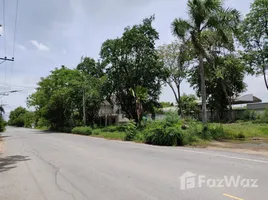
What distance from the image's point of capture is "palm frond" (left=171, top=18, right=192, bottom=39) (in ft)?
65.3

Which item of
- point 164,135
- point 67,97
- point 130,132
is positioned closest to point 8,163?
point 164,135

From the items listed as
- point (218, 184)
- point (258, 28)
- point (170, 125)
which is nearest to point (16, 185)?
point (218, 184)

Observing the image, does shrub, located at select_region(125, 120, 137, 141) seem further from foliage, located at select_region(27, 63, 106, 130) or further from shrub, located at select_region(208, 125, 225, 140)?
foliage, located at select_region(27, 63, 106, 130)

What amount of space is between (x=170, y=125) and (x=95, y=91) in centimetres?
2501

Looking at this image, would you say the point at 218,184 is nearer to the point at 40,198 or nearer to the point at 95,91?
the point at 40,198

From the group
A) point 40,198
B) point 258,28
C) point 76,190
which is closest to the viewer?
point 40,198

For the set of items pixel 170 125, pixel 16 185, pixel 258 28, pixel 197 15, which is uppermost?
pixel 258 28

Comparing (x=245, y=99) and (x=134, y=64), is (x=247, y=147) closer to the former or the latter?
(x=134, y=64)

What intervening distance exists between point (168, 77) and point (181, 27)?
21.1 metres

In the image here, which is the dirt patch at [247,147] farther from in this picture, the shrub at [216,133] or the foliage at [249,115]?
the foliage at [249,115]

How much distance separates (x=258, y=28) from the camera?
30.0 meters

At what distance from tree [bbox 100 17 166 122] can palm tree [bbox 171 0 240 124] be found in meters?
14.2

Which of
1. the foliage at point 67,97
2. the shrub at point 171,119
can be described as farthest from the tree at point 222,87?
the shrub at point 171,119

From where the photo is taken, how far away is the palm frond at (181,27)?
19.9m
